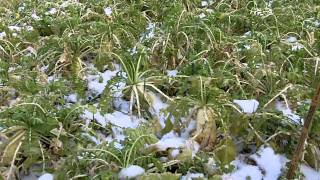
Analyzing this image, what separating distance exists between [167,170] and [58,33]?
2222 mm

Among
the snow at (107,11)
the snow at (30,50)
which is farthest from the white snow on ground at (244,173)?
the snow at (107,11)

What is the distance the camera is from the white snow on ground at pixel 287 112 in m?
2.97

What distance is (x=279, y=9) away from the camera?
4.66 metres

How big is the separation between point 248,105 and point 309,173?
60 centimetres

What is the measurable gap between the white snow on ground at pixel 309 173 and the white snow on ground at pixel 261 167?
128 millimetres

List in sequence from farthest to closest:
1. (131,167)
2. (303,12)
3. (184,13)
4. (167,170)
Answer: (303,12) → (184,13) → (167,170) → (131,167)

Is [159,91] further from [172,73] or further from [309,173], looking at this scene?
[309,173]

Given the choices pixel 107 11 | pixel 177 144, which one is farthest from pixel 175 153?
pixel 107 11

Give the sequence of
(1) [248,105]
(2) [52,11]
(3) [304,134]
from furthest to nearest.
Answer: (2) [52,11] < (1) [248,105] < (3) [304,134]

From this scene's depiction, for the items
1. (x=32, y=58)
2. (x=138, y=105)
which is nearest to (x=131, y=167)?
(x=138, y=105)

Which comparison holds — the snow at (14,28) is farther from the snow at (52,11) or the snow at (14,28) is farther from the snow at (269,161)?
the snow at (269,161)

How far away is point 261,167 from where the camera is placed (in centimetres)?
277

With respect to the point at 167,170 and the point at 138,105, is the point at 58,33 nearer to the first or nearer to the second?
the point at 138,105

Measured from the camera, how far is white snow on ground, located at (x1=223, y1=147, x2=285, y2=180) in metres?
2.71
